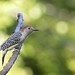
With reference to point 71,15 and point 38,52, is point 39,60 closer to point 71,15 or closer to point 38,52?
point 38,52

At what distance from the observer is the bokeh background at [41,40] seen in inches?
423

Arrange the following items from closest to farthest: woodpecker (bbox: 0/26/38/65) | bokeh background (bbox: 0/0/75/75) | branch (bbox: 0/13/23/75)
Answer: branch (bbox: 0/13/23/75), woodpecker (bbox: 0/26/38/65), bokeh background (bbox: 0/0/75/75)

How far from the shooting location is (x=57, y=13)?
13.1 meters

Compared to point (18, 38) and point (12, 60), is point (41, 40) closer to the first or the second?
point (18, 38)

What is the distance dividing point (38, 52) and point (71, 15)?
2.26 m

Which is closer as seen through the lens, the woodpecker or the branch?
the branch

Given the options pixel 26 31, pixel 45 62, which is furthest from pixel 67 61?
pixel 26 31

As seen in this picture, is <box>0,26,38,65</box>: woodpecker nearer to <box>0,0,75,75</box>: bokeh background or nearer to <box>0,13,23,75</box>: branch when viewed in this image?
<box>0,13,23,75</box>: branch

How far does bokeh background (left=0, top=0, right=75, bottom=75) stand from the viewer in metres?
10.7

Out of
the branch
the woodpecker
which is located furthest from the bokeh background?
the branch

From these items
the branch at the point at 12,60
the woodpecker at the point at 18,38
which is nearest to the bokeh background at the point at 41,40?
the woodpecker at the point at 18,38

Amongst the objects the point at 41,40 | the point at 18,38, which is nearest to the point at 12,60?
the point at 18,38

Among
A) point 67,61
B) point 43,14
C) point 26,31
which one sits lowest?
point 67,61

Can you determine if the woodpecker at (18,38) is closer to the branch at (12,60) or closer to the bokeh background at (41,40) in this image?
the branch at (12,60)
